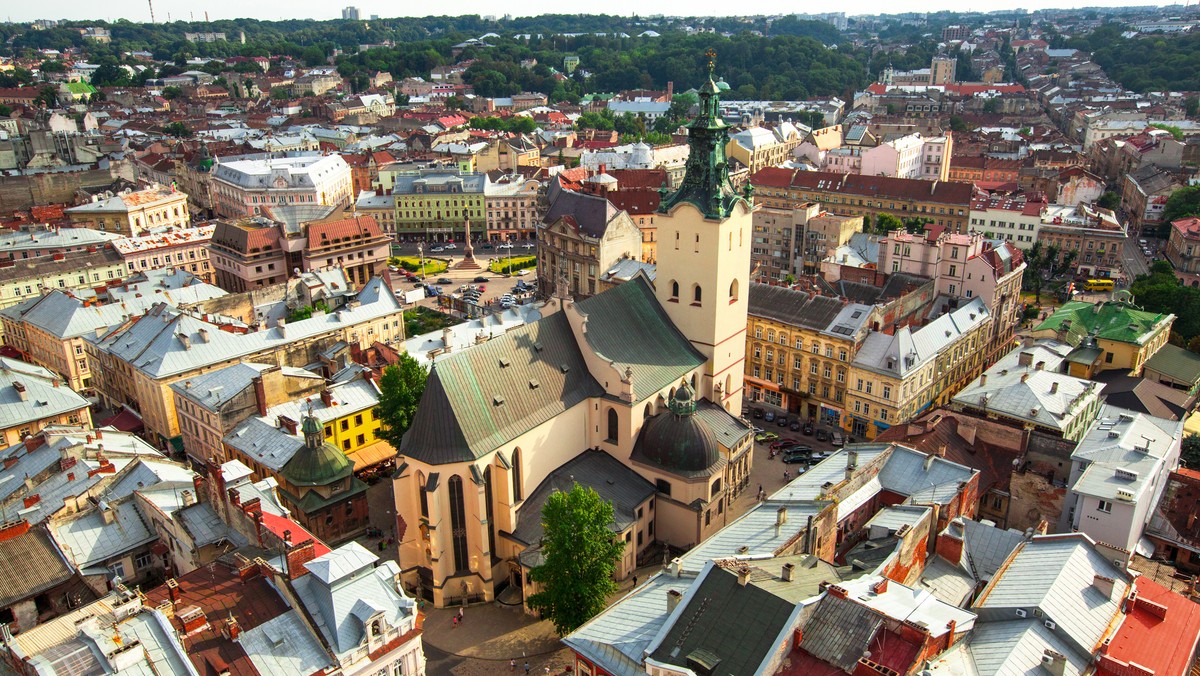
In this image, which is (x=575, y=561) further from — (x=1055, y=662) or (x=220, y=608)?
(x=1055, y=662)

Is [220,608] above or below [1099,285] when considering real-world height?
above

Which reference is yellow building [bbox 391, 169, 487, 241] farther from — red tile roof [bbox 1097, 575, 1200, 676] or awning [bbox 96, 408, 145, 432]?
red tile roof [bbox 1097, 575, 1200, 676]

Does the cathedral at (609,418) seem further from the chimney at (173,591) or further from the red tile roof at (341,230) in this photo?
the red tile roof at (341,230)

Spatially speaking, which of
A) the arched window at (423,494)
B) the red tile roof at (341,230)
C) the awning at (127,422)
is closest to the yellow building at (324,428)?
the arched window at (423,494)

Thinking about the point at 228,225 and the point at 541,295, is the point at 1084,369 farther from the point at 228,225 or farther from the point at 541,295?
the point at 228,225

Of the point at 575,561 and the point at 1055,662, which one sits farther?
the point at 575,561

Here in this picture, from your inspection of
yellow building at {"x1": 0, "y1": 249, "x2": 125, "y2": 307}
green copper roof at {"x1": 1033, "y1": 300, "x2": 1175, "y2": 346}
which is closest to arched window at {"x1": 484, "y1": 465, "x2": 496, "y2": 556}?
green copper roof at {"x1": 1033, "y1": 300, "x2": 1175, "y2": 346}

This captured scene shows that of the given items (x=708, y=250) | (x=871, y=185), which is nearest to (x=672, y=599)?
(x=708, y=250)
